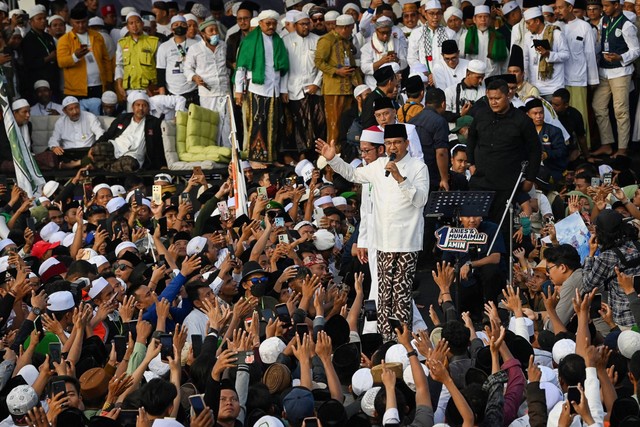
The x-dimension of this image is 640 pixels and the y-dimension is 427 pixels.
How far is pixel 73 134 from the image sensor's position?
20.2 m

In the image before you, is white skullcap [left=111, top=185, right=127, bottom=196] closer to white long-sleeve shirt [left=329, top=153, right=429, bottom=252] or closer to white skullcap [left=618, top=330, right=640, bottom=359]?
white long-sleeve shirt [left=329, top=153, right=429, bottom=252]

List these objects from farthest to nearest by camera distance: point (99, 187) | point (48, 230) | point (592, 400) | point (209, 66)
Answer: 1. point (209, 66)
2. point (99, 187)
3. point (48, 230)
4. point (592, 400)

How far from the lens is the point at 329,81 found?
19188mm

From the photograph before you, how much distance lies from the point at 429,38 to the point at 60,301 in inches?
317

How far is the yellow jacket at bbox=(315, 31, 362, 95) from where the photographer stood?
19.1 m

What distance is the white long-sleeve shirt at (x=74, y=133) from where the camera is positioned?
2017 cm

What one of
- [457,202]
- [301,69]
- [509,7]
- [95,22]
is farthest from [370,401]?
[95,22]

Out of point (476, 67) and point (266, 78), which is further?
point (266, 78)

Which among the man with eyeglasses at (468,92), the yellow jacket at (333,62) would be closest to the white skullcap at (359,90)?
the yellow jacket at (333,62)

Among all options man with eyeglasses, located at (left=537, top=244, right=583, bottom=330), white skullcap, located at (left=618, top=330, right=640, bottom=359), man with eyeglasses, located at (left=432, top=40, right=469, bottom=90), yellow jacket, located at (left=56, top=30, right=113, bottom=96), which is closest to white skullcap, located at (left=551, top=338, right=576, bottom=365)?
white skullcap, located at (left=618, top=330, right=640, bottom=359)

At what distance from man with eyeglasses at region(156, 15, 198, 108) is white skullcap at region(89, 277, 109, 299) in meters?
7.53

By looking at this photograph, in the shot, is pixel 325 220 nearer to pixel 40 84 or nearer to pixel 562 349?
pixel 40 84

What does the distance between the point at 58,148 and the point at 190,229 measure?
4.02 metres

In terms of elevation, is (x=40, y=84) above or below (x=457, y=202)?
above
